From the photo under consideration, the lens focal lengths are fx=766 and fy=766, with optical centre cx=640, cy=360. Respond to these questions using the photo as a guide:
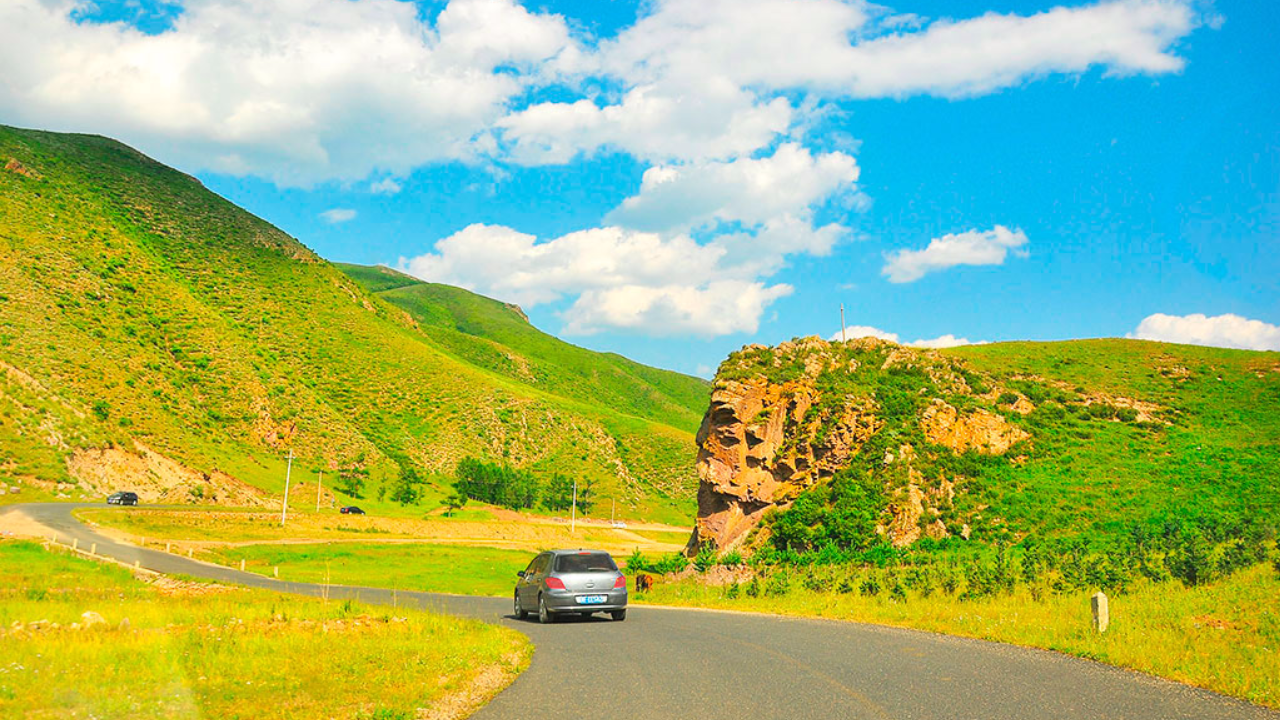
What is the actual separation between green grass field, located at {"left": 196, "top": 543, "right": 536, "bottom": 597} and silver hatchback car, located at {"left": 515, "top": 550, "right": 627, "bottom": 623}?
1627 centimetres

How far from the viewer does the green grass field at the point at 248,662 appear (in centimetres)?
894

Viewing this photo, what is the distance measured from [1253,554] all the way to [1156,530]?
8161 mm

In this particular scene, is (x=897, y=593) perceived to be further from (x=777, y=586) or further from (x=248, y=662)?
(x=248, y=662)

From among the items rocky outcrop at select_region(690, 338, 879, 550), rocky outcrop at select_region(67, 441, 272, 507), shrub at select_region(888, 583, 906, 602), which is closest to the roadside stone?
shrub at select_region(888, 583, 906, 602)

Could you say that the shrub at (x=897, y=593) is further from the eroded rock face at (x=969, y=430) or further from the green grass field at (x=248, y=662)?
the eroded rock face at (x=969, y=430)

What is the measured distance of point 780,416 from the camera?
144ft

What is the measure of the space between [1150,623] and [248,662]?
15.9 m

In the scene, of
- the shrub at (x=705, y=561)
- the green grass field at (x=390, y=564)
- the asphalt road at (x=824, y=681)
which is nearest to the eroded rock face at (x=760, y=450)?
the shrub at (x=705, y=561)

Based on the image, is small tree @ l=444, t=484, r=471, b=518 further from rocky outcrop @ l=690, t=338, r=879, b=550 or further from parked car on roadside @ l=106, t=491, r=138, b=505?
rocky outcrop @ l=690, t=338, r=879, b=550

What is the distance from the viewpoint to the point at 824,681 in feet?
35.2

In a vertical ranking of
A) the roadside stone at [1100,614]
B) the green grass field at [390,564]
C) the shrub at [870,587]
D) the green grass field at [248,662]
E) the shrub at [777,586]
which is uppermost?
the roadside stone at [1100,614]

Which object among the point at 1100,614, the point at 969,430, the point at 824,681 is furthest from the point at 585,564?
the point at 969,430

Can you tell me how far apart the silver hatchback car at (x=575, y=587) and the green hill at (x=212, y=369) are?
229 ft

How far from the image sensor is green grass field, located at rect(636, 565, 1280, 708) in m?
10.8
